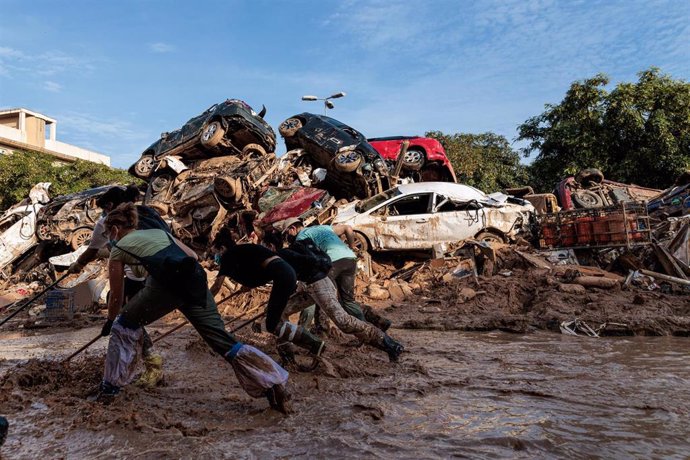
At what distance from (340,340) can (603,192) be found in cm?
1237

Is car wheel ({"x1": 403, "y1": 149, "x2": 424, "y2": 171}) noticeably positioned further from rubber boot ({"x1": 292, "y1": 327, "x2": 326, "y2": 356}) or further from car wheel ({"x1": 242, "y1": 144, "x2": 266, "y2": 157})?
rubber boot ({"x1": 292, "y1": 327, "x2": 326, "y2": 356})

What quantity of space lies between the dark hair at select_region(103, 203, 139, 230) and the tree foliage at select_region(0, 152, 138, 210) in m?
21.7

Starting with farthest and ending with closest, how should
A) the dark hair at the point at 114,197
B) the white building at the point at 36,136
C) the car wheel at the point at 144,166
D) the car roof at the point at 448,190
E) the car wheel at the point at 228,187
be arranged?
1. the white building at the point at 36,136
2. the car wheel at the point at 144,166
3. the car wheel at the point at 228,187
4. the car roof at the point at 448,190
5. the dark hair at the point at 114,197

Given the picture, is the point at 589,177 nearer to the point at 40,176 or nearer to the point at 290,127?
the point at 290,127

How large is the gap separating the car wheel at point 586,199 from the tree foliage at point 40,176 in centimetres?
1920

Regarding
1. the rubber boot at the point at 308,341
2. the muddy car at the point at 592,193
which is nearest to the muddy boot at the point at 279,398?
the rubber boot at the point at 308,341

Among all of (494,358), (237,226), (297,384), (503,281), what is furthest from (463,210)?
(297,384)

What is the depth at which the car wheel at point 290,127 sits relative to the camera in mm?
14250

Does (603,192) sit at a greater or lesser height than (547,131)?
lesser

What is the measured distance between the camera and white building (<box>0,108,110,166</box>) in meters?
36.8

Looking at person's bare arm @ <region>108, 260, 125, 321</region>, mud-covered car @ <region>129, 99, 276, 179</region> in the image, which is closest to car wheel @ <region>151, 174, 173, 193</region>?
mud-covered car @ <region>129, 99, 276, 179</region>

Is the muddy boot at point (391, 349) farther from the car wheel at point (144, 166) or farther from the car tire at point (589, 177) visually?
the car tire at point (589, 177)

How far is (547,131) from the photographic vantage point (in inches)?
853

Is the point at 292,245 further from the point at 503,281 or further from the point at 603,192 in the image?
the point at 603,192
